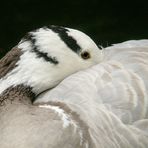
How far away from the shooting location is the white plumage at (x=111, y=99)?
3.09 m

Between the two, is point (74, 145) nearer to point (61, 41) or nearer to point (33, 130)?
point (33, 130)

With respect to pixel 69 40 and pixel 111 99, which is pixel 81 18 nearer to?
pixel 69 40

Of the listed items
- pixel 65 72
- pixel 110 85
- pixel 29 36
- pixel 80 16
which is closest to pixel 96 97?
pixel 110 85

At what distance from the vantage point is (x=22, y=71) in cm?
327

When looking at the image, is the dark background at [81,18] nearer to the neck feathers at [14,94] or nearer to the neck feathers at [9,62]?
the neck feathers at [9,62]

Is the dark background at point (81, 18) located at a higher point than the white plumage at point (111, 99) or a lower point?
lower

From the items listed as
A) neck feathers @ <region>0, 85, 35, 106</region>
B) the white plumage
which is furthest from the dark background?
neck feathers @ <region>0, 85, 35, 106</region>

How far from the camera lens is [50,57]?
3.32 meters

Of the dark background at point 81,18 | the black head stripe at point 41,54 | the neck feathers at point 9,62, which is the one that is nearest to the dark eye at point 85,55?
the black head stripe at point 41,54

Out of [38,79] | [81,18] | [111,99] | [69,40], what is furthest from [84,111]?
[81,18]

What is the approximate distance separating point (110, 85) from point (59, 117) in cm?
40

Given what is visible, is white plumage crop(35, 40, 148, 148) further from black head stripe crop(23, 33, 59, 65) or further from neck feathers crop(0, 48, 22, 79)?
neck feathers crop(0, 48, 22, 79)

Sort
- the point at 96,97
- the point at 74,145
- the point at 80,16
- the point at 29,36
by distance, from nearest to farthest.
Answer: the point at 74,145
the point at 96,97
the point at 29,36
the point at 80,16

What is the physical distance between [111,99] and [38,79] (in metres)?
0.49
